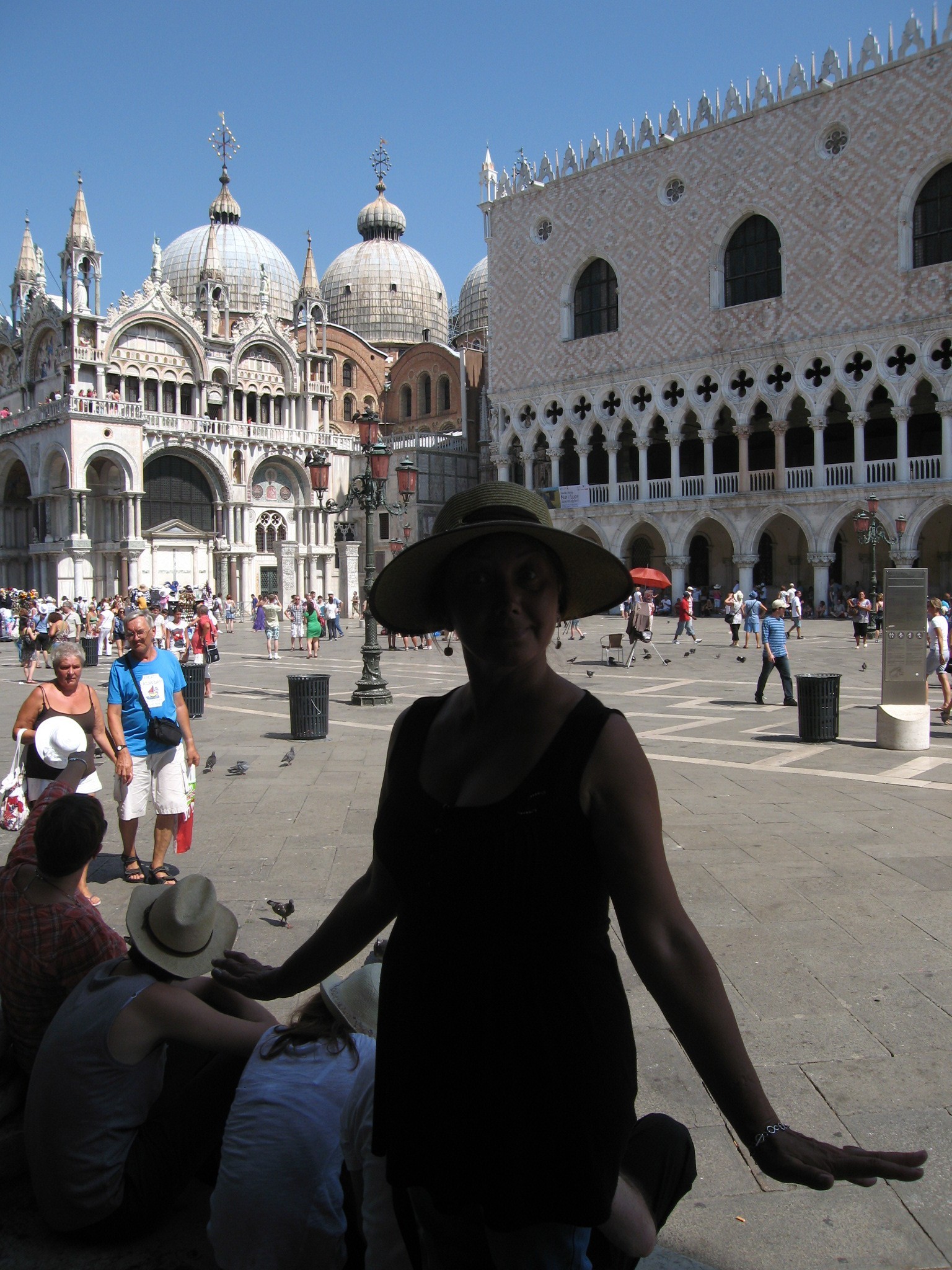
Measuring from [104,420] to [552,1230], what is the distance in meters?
41.8

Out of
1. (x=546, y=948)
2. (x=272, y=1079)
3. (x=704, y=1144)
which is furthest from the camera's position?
(x=704, y=1144)

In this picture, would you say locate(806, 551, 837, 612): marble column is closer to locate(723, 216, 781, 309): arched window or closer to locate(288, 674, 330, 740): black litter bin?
locate(723, 216, 781, 309): arched window

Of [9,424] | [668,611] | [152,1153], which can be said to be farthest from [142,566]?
[152,1153]

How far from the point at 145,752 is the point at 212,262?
5038cm

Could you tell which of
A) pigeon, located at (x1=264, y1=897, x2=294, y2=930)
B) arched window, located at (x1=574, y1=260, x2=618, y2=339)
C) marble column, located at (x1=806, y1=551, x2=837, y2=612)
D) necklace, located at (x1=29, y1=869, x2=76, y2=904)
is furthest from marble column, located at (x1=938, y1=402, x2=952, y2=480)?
necklace, located at (x1=29, y1=869, x2=76, y2=904)

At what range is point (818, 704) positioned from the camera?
979 centimetres

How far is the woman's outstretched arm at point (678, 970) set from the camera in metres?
1.50

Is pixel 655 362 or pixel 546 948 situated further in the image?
pixel 655 362

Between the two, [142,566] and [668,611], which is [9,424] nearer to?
[142,566]

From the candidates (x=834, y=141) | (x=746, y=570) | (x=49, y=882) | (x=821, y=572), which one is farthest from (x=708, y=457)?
(x=49, y=882)

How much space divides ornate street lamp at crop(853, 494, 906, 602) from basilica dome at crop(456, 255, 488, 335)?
96.6 feet

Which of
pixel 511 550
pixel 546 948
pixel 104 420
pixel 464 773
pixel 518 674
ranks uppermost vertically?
pixel 104 420

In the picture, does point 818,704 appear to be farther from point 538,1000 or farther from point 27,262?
point 27,262

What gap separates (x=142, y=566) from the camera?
40500 mm
